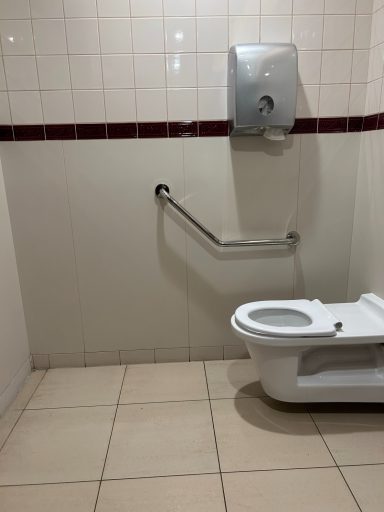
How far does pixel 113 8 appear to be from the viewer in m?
1.57

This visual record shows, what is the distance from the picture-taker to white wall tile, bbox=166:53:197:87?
1.64 meters

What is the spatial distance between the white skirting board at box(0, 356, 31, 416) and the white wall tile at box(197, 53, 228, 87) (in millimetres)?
1686

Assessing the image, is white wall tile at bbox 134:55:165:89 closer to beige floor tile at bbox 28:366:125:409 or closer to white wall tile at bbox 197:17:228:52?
white wall tile at bbox 197:17:228:52

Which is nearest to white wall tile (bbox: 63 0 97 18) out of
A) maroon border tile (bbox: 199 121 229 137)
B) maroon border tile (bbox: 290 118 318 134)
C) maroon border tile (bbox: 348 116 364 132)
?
maroon border tile (bbox: 199 121 229 137)

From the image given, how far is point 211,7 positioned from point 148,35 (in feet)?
1.00

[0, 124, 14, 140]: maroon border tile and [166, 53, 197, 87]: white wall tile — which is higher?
[166, 53, 197, 87]: white wall tile

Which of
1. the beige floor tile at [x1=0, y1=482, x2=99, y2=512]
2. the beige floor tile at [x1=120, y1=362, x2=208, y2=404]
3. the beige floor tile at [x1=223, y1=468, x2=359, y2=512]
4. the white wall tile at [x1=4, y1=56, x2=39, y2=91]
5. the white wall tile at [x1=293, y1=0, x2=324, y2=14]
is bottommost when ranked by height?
the beige floor tile at [x1=120, y1=362, x2=208, y2=404]

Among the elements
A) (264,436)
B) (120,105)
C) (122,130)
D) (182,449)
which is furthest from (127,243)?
(264,436)

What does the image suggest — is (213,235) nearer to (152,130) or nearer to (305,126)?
(152,130)

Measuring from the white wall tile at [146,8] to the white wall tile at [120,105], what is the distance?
32cm

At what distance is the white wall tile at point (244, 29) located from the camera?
1.61 m

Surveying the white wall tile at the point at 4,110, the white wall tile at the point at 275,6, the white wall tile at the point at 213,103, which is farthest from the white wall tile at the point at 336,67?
the white wall tile at the point at 4,110

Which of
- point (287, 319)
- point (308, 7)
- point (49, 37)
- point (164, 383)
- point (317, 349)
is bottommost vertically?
point (164, 383)

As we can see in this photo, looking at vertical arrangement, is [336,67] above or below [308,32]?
below
